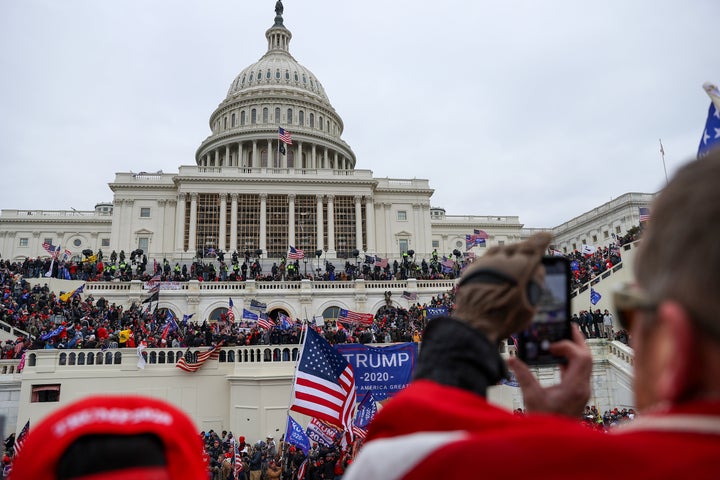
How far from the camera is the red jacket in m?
1.11

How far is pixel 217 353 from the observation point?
2489cm

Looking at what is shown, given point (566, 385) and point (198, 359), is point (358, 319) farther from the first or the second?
point (566, 385)

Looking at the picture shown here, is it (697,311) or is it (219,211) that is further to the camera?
(219,211)

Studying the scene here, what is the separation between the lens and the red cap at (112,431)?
5.45 feet

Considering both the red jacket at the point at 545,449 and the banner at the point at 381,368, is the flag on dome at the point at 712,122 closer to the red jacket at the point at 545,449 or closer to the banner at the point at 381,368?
the red jacket at the point at 545,449

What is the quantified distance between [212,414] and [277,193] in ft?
132

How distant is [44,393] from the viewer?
75.9ft

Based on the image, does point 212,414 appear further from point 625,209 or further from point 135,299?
point 625,209

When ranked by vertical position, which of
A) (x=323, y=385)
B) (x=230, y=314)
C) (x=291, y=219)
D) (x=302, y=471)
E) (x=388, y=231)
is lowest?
(x=302, y=471)

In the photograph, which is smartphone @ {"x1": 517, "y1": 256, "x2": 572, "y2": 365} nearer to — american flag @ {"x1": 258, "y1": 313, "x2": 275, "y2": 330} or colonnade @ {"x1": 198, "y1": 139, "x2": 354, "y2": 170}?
american flag @ {"x1": 258, "y1": 313, "x2": 275, "y2": 330}

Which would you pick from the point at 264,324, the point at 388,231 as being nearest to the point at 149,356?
the point at 264,324

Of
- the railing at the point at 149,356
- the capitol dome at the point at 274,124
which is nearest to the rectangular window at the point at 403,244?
the capitol dome at the point at 274,124

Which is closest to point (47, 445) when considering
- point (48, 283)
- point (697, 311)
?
point (697, 311)

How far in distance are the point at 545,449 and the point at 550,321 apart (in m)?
1.10
